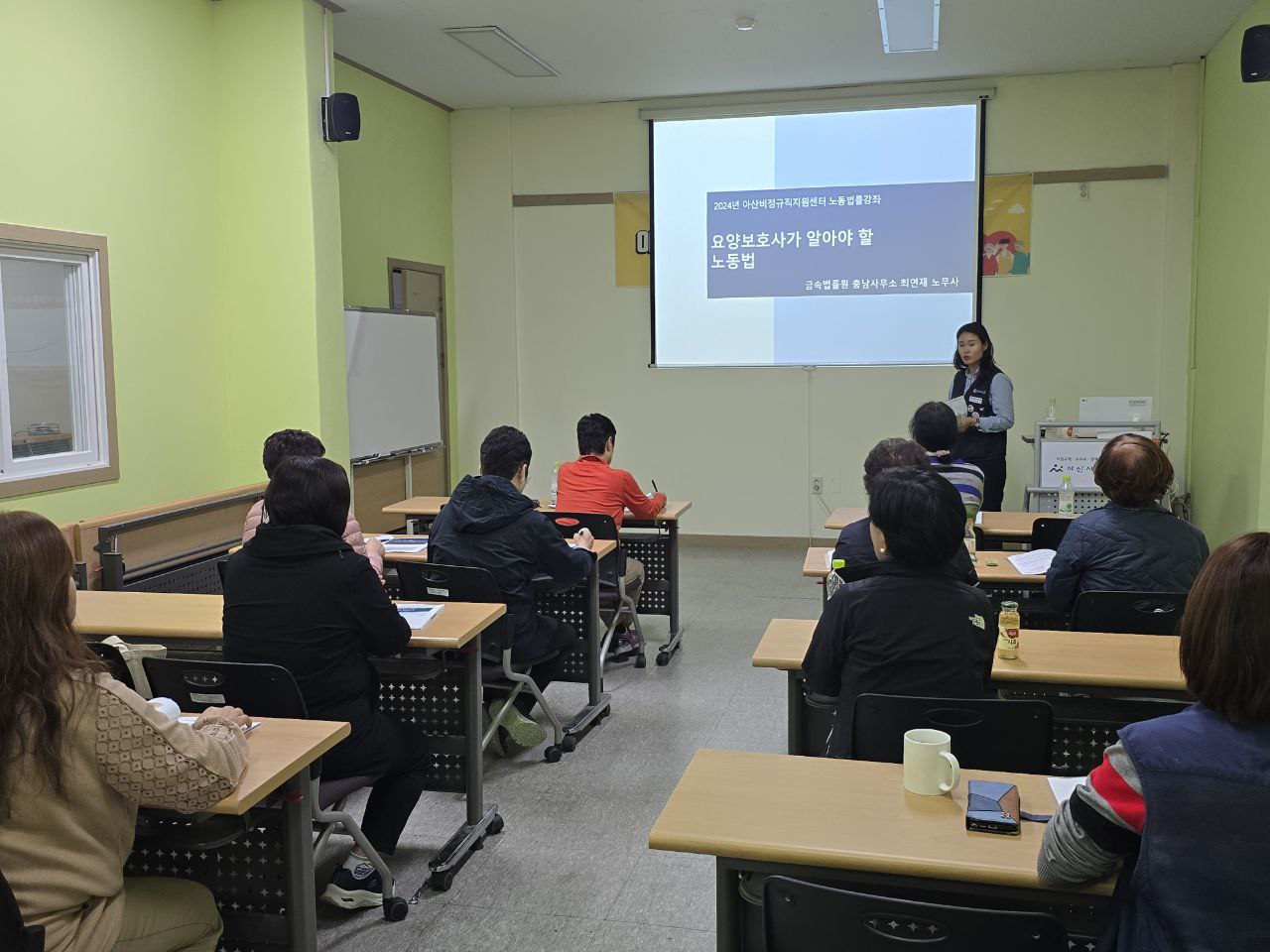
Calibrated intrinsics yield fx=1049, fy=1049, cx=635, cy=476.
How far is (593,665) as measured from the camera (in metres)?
4.24

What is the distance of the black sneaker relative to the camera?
2.76m

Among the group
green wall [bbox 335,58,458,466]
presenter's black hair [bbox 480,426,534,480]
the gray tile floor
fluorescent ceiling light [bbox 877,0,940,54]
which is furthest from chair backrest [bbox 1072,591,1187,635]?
green wall [bbox 335,58,458,466]

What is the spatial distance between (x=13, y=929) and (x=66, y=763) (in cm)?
24

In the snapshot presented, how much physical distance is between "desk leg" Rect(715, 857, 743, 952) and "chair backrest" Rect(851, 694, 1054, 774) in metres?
0.49

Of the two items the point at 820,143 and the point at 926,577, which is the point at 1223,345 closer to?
the point at 820,143

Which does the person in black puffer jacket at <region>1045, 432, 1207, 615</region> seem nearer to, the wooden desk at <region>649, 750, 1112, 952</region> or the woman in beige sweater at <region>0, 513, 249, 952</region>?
the wooden desk at <region>649, 750, 1112, 952</region>

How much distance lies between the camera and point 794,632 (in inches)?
115

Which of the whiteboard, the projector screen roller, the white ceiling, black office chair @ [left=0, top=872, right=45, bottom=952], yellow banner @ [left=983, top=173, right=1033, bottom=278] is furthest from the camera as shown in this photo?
the projector screen roller

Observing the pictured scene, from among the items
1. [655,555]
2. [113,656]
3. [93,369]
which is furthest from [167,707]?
[655,555]

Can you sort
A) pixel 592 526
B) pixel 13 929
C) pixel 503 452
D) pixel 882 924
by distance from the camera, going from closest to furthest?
pixel 882 924
pixel 13 929
pixel 503 452
pixel 592 526

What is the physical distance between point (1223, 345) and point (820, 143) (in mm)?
2982

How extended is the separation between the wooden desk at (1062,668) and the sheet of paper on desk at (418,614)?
3.09ft

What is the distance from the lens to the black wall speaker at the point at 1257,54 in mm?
4930

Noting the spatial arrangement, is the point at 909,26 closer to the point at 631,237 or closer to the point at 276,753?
the point at 631,237
